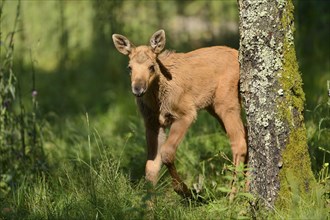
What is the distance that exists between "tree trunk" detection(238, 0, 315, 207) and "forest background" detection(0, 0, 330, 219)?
0.26 meters

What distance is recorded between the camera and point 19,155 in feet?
23.5

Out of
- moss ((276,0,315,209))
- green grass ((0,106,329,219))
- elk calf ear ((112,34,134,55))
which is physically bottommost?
green grass ((0,106,329,219))

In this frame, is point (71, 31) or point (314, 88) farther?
point (71, 31)

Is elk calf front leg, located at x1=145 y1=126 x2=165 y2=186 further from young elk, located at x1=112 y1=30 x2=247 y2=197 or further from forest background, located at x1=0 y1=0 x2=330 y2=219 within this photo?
forest background, located at x1=0 y1=0 x2=330 y2=219

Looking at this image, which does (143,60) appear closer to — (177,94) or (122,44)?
(122,44)

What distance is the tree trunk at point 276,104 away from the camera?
5.18 metres

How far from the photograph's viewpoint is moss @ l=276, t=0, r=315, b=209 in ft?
17.0

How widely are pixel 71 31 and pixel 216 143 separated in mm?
7385

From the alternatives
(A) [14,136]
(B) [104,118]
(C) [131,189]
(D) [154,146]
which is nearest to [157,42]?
(D) [154,146]

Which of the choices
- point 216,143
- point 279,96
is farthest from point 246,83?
point 216,143

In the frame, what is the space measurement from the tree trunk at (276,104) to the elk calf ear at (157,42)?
1.21 m

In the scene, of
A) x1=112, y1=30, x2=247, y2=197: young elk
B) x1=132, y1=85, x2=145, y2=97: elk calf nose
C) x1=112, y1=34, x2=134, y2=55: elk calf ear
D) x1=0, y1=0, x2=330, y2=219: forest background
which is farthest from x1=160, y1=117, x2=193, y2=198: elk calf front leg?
x1=112, y1=34, x2=134, y2=55: elk calf ear

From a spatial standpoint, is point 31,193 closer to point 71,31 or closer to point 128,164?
point 128,164

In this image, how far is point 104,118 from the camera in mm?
9797
